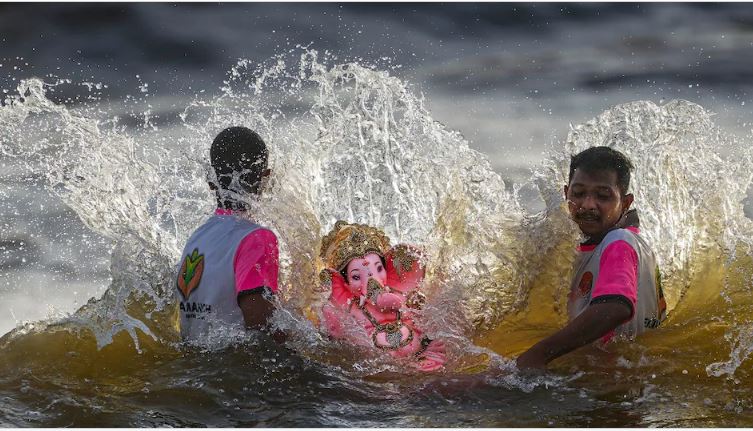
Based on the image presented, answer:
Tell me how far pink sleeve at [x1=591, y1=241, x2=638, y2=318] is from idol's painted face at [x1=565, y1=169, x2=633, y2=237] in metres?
0.34

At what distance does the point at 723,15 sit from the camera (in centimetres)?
1361

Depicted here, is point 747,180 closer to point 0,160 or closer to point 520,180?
point 520,180

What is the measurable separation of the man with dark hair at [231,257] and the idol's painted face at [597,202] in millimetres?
1685

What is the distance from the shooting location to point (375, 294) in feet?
19.1

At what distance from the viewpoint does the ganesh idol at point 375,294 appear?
572 centimetres

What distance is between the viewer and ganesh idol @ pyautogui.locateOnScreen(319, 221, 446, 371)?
5723 millimetres

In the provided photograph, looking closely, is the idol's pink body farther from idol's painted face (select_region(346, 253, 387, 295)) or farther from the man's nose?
the man's nose

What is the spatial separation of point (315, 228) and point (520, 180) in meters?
3.89

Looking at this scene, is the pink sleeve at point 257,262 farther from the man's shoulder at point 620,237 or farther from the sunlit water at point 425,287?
the man's shoulder at point 620,237

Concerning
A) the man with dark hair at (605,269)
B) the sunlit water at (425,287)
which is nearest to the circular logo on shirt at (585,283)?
→ the man with dark hair at (605,269)

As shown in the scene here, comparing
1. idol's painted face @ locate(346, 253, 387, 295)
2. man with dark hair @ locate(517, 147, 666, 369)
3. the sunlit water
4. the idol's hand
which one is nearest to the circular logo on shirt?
man with dark hair @ locate(517, 147, 666, 369)

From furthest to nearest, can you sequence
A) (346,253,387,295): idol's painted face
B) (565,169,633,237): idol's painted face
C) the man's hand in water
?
(346,253,387,295): idol's painted face < (565,169,633,237): idol's painted face < the man's hand in water

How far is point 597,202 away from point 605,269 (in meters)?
0.53

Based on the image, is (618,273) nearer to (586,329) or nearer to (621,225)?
(586,329)
